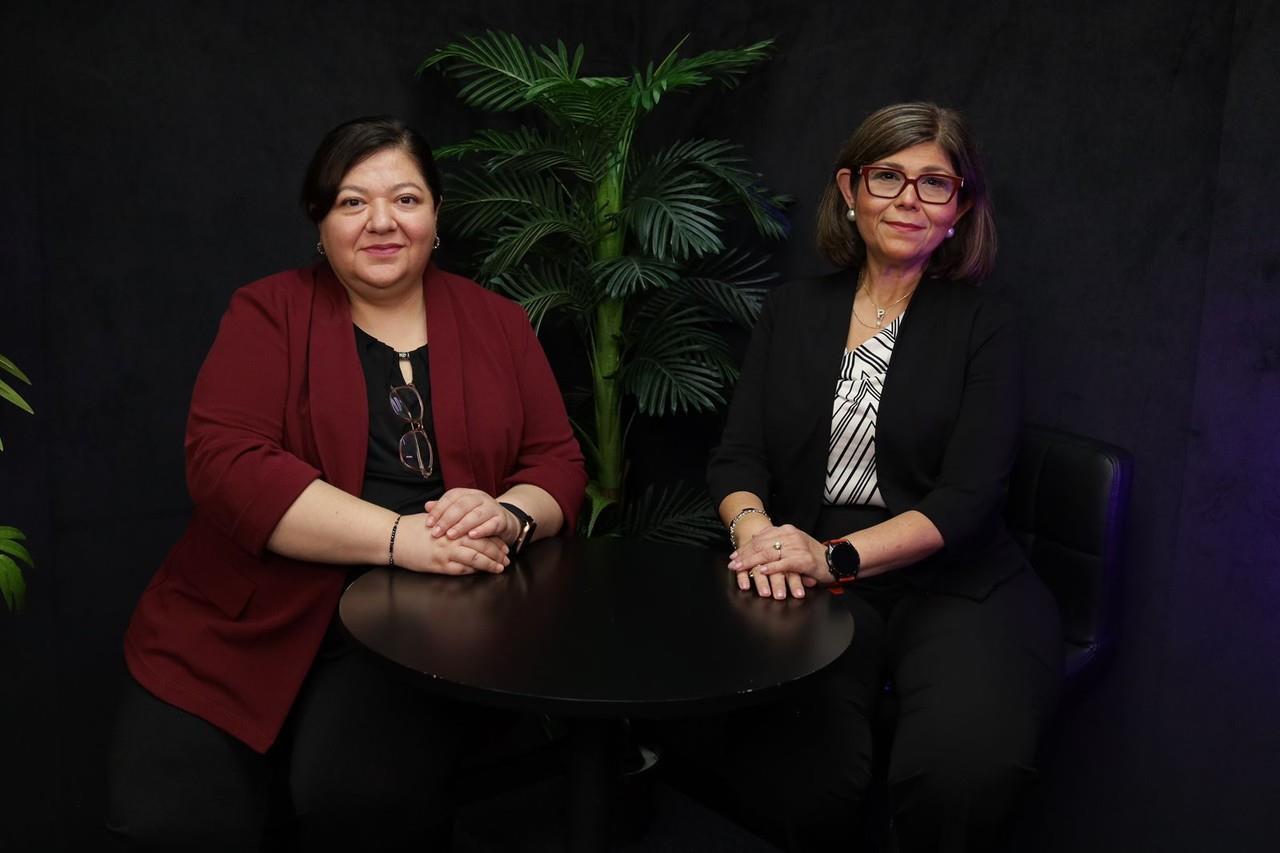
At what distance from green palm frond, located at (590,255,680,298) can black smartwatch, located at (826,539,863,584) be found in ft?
2.98

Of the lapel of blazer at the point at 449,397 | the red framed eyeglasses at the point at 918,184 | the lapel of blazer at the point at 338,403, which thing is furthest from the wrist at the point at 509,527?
the red framed eyeglasses at the point at 918,184

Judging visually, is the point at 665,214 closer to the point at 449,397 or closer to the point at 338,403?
the point at 449,397

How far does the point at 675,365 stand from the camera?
2.73m

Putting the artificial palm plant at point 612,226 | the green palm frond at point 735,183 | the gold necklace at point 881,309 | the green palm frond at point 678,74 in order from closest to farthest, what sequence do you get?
1. the gold necklace at point 881,309
2. the green palm frond at point 678,74
3. the artificial palm plant at point 612,226
4. the green palm frond at point 735,183

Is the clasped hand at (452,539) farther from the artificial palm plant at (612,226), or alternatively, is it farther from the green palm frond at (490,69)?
the green palm frond at (490,69)

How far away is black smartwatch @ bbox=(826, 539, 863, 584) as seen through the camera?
71.6 inches

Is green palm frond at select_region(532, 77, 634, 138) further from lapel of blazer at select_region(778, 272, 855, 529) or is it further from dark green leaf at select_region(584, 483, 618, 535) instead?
dark green leaf at select_region(584, 483, 618, 535)

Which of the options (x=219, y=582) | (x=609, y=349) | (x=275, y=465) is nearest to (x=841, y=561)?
(x=275, y=465)

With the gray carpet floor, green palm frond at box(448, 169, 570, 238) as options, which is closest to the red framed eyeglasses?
green palm frond at box(448, 169, 570, 238)

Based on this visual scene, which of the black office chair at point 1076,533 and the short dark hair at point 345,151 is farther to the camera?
the black office chair at point 1076,533

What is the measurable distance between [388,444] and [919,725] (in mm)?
1048

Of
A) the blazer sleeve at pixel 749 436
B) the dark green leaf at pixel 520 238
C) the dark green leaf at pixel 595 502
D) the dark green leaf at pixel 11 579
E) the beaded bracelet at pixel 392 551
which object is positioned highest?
the dark green leaf at pixel 520 238

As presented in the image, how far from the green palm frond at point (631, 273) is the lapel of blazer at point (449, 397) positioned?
61 cm

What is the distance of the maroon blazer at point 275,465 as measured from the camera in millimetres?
1733
